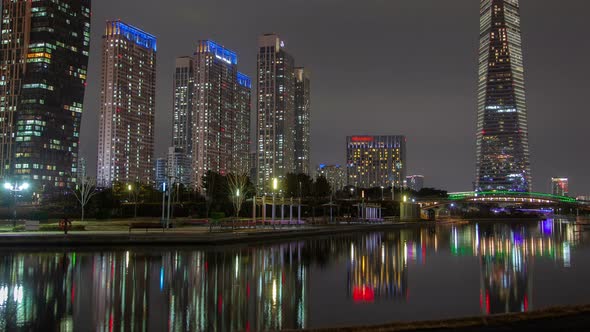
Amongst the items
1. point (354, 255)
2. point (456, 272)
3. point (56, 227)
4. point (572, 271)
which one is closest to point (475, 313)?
point (456, 272)

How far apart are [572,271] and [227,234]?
2406 cm

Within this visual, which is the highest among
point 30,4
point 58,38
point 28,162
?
point 30,4

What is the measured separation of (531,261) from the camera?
34.9 metres

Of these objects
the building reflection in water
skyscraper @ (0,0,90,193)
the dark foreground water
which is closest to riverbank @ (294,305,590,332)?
the dark foreground water

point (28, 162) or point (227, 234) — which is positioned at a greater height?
point (28, 162)

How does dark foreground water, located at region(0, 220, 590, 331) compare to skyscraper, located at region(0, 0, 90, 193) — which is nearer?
dark foreground water, located at region(0, 220, 590, 331)

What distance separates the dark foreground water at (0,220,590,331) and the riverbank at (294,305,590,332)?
317cm

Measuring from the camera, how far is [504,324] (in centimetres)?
1222

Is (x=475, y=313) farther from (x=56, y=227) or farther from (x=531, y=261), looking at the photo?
(x=56, y=227)

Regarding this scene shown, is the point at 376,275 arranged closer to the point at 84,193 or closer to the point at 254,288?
the point at 254,288

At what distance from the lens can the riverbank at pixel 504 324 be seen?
1163cm

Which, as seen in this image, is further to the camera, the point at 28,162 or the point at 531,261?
the point at 28,162

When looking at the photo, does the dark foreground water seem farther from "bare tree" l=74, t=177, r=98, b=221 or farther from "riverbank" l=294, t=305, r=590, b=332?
"bare tree" l=74, t=177, r=98, b=221

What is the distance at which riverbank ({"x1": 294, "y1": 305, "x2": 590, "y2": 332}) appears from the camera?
38.2 feet
